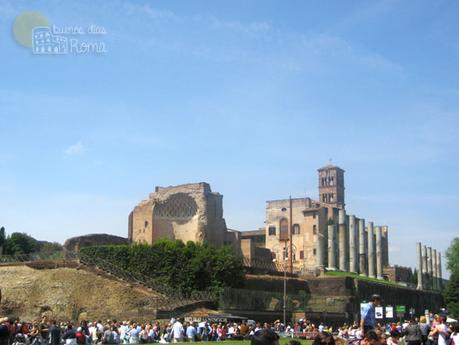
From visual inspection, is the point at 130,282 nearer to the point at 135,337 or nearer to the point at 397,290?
the point at 135,337

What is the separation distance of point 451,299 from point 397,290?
11498 millimetres

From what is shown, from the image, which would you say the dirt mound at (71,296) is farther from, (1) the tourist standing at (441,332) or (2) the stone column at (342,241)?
(2) the stone column at (342,241)

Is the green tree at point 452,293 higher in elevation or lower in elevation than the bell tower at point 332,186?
lower

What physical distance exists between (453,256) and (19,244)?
160ft

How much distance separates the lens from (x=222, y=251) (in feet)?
175

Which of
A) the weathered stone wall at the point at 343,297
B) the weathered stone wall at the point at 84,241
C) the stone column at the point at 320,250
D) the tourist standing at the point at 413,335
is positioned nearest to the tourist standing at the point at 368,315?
the tourist standing at the point at 413,335

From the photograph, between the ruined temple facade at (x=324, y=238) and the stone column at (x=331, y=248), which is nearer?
the stone column at (x=331, y=248)

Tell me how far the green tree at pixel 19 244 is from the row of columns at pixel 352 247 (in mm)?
35836

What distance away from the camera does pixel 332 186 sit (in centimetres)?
13938

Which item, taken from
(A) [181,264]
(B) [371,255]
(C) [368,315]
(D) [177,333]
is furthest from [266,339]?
(B) [371,255]

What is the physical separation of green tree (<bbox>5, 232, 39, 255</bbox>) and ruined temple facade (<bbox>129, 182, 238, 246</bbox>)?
1205cm

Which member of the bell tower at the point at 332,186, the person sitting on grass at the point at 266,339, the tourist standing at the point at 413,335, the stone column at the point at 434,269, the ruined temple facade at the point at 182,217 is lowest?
the tourist standing at the point at 413,335

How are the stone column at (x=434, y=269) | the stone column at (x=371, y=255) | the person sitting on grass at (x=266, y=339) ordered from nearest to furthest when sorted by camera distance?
the person sitting on grass at (x=266, y=339), the stone column at (x=371, y=255), the stone column at (x=434, y=269)

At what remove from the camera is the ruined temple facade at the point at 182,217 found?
78625 millimetres
